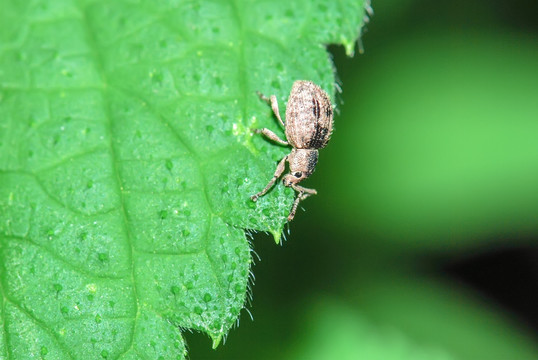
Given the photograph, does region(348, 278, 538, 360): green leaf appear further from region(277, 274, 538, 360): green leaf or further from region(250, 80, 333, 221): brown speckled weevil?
region(250, 80, 333, 221): brown speckled weevil

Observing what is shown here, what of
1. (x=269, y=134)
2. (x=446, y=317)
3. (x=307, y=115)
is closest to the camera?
(x=269, y=134)

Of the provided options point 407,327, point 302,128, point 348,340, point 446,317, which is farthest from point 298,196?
point 446,317

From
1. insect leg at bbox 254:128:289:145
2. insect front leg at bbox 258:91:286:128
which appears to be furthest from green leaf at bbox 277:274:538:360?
insect front leg at bbox 258:91:286:128

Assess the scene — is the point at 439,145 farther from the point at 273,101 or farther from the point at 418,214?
the point at 273,101

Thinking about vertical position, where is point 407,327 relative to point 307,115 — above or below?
below

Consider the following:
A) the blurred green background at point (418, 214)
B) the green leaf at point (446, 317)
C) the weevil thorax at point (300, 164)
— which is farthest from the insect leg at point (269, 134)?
the green leaf at point (446, 317)

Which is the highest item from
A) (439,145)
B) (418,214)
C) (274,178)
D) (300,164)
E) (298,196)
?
(274,178)

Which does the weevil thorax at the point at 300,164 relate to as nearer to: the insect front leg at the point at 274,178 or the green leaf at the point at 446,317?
the insect front leg at the point at 274,178
